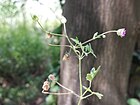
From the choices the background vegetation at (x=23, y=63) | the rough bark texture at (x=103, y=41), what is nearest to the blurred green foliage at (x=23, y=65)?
the background vegetation at (x=23, y=63)

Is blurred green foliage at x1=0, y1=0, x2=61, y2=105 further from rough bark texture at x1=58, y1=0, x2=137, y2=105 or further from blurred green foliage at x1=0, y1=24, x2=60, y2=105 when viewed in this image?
rough bark texture at x1=58, y1=0, x2=137, y2=105

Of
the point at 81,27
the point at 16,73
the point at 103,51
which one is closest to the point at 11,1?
the point at 81,27

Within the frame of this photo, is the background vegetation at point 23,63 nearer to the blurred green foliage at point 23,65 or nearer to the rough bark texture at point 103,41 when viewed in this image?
the blurred green foliage at point 23,65

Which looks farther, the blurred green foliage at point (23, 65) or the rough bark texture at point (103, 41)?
the blurred green foliage at point (23, 65)

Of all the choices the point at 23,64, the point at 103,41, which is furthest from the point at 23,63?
the point at 103,41

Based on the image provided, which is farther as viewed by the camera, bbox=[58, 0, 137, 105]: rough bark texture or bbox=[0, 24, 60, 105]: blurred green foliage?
bbox=[0, 24, 60, 105]: blurred green foliage

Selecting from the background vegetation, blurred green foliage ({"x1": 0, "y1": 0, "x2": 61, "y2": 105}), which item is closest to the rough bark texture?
the background vegetation

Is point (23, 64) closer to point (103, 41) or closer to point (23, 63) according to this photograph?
point (23, 63)

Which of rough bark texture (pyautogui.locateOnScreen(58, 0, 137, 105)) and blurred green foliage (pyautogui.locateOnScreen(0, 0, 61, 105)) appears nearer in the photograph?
rough bark texture (pyautogui.locateOnScreen(58, 0, 137, 105))

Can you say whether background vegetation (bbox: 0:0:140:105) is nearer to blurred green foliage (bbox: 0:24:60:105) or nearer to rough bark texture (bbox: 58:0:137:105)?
blurred green foliage (bbox: 0:24:60:105)

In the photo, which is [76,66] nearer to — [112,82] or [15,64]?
[112,82]
